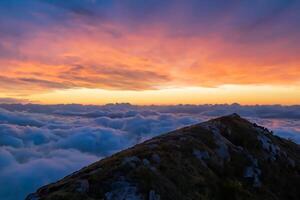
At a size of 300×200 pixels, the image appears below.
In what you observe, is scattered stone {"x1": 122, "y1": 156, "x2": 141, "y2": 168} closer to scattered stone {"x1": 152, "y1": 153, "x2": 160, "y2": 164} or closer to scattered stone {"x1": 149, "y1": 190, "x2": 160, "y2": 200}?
scattered stone {"x1": 152, "y1": 153, "x2": 160, "y2": 164}

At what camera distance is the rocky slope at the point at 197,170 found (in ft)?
55.2

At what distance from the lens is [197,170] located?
67.5ft

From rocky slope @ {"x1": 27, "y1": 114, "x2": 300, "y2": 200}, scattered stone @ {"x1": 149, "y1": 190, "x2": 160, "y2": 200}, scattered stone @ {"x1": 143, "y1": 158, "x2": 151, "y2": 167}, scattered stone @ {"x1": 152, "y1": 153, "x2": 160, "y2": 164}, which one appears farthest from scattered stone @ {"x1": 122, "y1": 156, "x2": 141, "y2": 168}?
scattered stone @ {"x1": 149, "y1": 190, "x2": 160, "y2": 200}

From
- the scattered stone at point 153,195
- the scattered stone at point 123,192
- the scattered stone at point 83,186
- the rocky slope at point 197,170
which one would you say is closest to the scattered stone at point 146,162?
the rocky slope at point 197,170

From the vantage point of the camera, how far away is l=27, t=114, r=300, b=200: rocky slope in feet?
55.2

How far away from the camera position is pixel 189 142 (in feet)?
77.0

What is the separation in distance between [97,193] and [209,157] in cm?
955

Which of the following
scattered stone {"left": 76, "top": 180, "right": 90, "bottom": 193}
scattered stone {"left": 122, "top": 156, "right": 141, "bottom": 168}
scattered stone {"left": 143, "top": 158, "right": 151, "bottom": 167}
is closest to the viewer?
scattered stone {"left": 76, "top": 180, "right": 90, "bottom": 193}

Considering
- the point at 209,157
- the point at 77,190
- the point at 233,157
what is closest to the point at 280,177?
the point at 233,157

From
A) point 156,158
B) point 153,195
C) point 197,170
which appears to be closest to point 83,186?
point 153,195

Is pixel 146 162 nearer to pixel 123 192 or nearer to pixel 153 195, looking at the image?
pixel 153 195

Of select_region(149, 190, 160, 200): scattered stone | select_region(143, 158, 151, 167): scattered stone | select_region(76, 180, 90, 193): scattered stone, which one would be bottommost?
select_region(149, 190, 160, 200): scattered stone

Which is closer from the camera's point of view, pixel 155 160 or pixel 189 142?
pixel 155 160

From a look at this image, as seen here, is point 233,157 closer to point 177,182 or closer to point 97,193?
point 177,182
